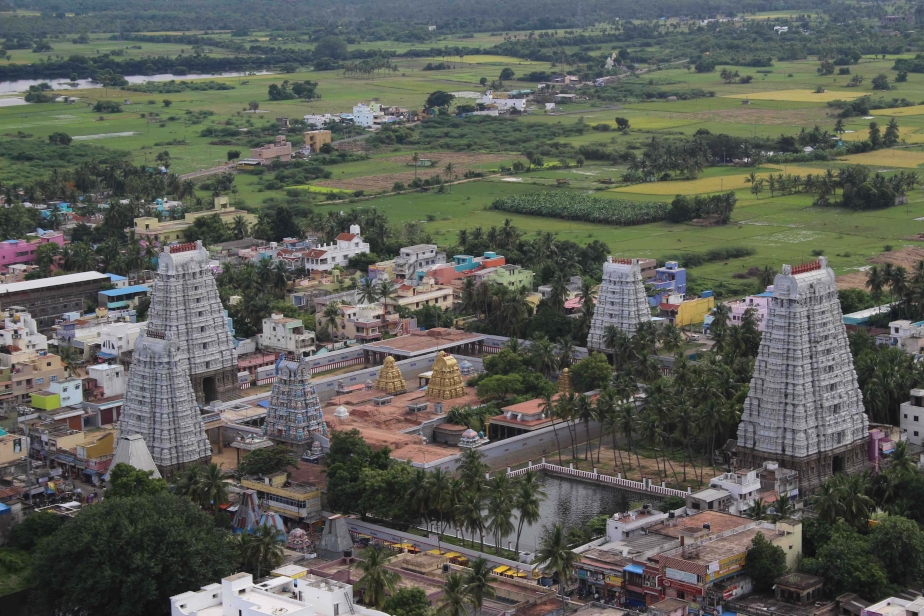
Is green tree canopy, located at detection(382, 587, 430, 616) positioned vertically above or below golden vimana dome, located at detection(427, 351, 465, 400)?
above

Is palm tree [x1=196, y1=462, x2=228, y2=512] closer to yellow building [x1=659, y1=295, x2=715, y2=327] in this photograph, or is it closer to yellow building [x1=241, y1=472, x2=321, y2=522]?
yellow building [x1=241, y1=472, x2=321, y2=522]

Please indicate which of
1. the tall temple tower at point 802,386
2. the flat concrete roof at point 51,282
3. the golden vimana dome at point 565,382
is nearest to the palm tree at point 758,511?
the tall temple tower at point 802,386

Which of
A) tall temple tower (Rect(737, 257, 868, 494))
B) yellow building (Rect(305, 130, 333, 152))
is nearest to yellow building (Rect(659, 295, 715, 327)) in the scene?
tall temple tower (Rect(737, 257, 868, 494))

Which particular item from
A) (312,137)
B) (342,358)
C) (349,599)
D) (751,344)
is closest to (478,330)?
(342,358)

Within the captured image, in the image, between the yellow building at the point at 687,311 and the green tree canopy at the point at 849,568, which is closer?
the green tree canopy at the point at 849,568

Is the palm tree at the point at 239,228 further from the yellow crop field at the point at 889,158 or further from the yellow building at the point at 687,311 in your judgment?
the yellow crop field at the point at 889,158

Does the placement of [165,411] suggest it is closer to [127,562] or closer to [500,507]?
[127,562]

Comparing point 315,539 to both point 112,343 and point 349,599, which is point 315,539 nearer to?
point 349,599
